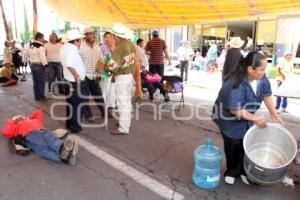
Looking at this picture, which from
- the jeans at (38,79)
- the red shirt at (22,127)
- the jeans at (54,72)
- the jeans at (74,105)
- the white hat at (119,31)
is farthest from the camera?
the jeans at (54,72)

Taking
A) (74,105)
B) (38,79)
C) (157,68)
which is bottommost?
(74,105)

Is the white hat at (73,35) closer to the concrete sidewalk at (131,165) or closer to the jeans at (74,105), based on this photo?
the jeans at (74,105)

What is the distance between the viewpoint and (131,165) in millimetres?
4008

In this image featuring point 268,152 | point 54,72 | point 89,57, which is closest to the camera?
point 268,152

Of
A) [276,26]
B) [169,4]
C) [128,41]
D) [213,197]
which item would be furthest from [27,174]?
[276,26]

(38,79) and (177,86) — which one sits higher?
(38,79)

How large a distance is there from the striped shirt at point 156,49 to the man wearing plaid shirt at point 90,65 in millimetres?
2718

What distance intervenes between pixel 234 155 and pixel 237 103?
0.74 m

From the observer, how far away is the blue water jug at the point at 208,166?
339cm

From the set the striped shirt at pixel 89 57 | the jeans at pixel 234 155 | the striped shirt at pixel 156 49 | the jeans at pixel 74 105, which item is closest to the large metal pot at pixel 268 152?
the jeans at pixel 234 155

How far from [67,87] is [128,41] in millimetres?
1468

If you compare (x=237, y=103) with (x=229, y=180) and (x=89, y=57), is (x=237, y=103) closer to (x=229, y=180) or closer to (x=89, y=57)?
(x=229, y=180)

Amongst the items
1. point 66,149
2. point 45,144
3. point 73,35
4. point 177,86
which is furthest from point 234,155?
point 177,86

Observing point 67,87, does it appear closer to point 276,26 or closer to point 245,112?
point 245,112
